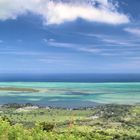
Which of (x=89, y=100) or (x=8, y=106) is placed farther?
(x=89, y=100)

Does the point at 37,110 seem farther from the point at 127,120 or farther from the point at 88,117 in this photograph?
the point at 127,120

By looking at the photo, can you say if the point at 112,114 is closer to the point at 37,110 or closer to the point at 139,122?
the point at 139,122

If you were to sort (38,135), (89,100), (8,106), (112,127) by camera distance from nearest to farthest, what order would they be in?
(38,135), (112,127), (8,106), (89,100)

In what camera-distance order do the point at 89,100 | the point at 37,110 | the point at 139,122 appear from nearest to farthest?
the point at 139,122 < the point at 37,110 < the point at 89,100

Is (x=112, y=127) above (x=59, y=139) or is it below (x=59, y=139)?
below

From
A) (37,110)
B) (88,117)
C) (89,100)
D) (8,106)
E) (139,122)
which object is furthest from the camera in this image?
(89,100)

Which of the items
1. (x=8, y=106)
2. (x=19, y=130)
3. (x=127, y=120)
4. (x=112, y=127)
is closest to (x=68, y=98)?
(x=8, y=106)

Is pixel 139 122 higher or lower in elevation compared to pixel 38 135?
lower

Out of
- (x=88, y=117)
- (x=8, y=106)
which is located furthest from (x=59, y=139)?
(x=8, y=106)

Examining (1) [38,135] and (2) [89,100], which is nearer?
(1) [38,135]
